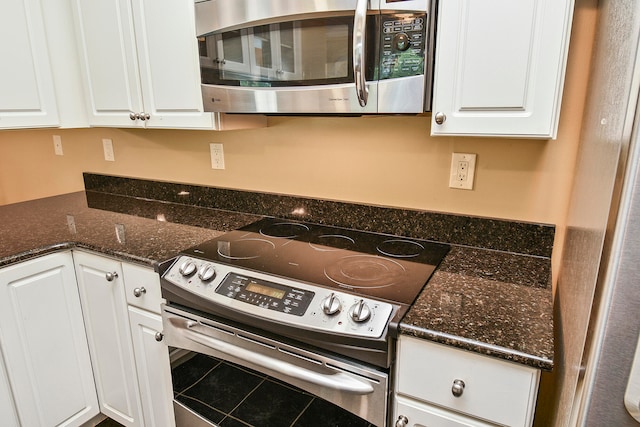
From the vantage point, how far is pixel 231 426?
4.00 ft

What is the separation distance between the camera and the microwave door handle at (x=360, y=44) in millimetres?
994

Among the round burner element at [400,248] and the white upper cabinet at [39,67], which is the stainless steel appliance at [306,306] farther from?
the white upper cabinet at [39,67]

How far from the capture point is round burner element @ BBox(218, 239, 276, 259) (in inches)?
51.3

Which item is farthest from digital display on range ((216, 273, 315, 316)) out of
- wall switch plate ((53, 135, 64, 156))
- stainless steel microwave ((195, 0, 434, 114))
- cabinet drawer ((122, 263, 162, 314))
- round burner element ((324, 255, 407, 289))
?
wall switch plate ((53, 135, 64, 156))

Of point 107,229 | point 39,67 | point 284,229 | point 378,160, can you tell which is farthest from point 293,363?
point 39,67

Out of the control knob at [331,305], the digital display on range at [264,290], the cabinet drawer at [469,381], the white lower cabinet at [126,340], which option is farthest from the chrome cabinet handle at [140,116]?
the cabinet drawer at [469,381]

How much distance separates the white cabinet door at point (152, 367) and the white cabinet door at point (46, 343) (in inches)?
12.8

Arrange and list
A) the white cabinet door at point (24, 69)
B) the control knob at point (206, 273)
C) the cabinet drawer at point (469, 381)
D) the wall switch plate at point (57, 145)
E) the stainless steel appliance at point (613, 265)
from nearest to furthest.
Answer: the stainless steel appliance at point (613, 265), the cabinet drawer at point (469, 381), the control knob at point (206, 273), the white cabinet door at point (24, 69), the wall switch plate at point (57, 145)

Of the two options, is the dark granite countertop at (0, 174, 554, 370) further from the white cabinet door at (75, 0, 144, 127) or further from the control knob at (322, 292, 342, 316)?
the white cabinet door at (75, 0, 144, 127)

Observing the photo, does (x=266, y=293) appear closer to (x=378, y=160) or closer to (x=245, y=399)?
(x=245, y=399)

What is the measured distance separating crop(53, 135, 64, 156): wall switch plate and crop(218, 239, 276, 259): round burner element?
Result: 1.63 m

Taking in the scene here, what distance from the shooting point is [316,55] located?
3.76 ft

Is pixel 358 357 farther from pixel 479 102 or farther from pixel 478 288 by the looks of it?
pixel 479 102

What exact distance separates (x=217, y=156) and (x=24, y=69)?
89cm
